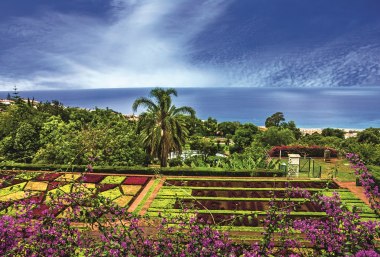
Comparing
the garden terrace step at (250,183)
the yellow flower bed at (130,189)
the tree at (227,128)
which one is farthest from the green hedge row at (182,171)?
the tree at (227,128)

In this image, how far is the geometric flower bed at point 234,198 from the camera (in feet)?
42.2

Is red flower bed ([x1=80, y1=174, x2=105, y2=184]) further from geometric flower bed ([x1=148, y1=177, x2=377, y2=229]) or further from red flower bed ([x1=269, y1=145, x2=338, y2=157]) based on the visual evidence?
red flower bed ([x1=269, y1=145, x2=338, y2=157])

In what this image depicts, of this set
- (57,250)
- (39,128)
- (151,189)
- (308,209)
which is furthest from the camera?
(39,128)

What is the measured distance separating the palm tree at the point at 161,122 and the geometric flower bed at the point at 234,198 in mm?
3722

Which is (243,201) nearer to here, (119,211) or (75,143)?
(119,211)

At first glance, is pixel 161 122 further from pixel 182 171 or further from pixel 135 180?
pixel 135 180

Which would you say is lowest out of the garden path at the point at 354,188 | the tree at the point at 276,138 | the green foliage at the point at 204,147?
the green foliage at the point at 204,147

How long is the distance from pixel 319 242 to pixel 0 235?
424 cm

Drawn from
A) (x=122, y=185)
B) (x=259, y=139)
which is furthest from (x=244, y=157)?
(x=259, y=139)

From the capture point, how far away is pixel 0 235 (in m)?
3.75

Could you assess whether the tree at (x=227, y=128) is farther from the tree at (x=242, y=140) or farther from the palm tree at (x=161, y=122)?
the palm tree at (x=161, y=122)

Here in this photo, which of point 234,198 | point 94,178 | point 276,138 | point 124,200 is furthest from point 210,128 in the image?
point 124,200

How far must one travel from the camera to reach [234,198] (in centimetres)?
1529

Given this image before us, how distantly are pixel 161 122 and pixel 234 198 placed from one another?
8908 millimetres
